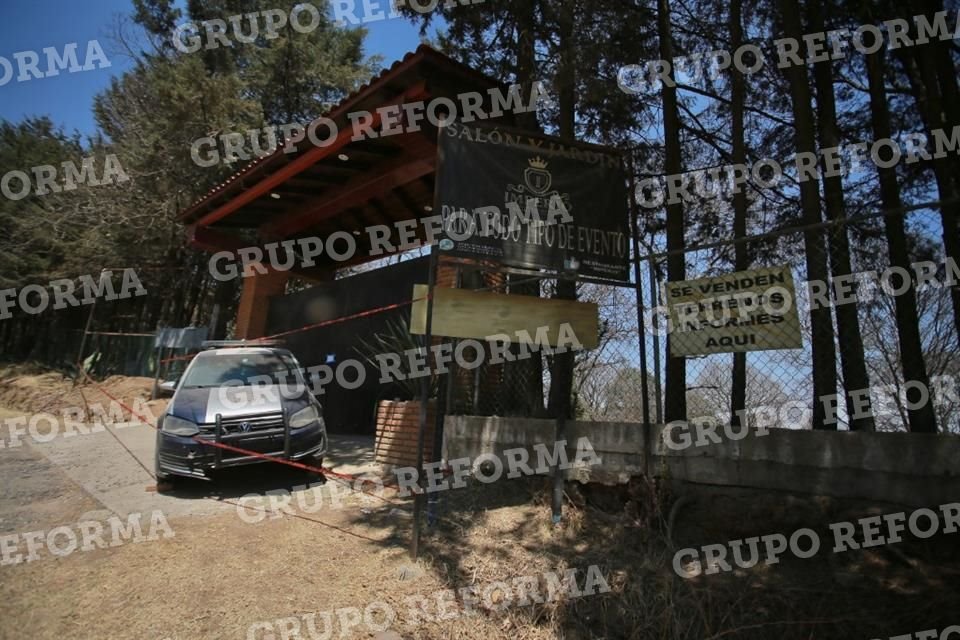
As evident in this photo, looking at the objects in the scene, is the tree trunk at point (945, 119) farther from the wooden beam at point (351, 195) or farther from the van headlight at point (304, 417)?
the van headlight at point (304, 417)

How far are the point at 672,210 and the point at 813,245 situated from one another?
1.80 m

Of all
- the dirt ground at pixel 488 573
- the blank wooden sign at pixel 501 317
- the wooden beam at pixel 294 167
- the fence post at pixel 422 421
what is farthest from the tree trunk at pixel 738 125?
the wooden beam at pixel 294 167

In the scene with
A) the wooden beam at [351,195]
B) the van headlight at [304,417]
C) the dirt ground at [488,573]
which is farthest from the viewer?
the wooden beam at [351,195]

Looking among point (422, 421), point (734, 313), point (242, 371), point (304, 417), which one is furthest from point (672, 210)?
point (242, 371)

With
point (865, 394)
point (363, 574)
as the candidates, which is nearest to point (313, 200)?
point (363, 574)

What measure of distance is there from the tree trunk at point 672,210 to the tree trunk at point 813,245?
1.16 meters

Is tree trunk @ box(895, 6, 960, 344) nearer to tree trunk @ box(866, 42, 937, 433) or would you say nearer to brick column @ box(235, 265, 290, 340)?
tree trunk @ box(866, 42, 937, 433)

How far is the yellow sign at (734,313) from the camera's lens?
370 centimetres

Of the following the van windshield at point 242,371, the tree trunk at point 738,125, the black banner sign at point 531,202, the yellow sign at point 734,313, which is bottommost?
the van windshield at point 242,371

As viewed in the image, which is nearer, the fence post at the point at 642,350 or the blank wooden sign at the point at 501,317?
the fence post at the point at 642,350

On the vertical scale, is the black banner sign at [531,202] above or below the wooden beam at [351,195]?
below

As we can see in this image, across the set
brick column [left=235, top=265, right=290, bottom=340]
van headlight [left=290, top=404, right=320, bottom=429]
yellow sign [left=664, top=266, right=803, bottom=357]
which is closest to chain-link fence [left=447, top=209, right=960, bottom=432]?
yellow sign [left=664, top=266, right=803, bottom=357]

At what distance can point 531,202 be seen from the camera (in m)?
4.46

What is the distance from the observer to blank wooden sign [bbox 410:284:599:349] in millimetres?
4352
